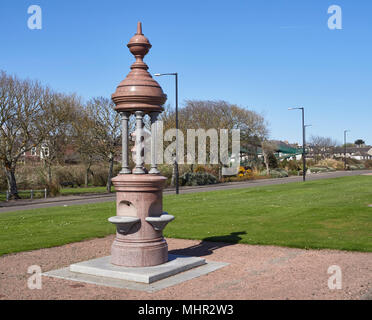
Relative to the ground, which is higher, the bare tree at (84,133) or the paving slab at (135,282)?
the bare tree at (84,133)

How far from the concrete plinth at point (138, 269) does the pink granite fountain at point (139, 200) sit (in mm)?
248

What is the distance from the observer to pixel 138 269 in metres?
8.32

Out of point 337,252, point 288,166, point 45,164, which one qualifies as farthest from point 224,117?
point 337,252

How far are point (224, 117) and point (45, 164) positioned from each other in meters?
22.8

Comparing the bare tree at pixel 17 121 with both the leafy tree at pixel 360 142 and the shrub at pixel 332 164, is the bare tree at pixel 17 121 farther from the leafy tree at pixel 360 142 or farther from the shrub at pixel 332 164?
the leafy tree at pixel 360 142

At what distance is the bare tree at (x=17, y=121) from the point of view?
2973 centimetres

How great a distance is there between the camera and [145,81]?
9031 mm

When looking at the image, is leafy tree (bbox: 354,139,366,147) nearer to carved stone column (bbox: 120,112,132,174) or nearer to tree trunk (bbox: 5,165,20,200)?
tree trunk (bbox: 5,165,20,200)

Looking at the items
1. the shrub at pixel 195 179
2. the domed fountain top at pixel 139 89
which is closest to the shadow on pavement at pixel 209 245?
the domed fountain top at pixel 139 89

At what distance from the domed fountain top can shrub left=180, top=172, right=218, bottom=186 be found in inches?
1396

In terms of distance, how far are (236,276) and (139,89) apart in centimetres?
406

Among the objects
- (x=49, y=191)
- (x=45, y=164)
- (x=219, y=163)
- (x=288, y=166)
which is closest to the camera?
(x=49, y=191)

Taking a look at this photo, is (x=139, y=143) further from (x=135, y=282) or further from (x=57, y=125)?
(x=57, y=125)
